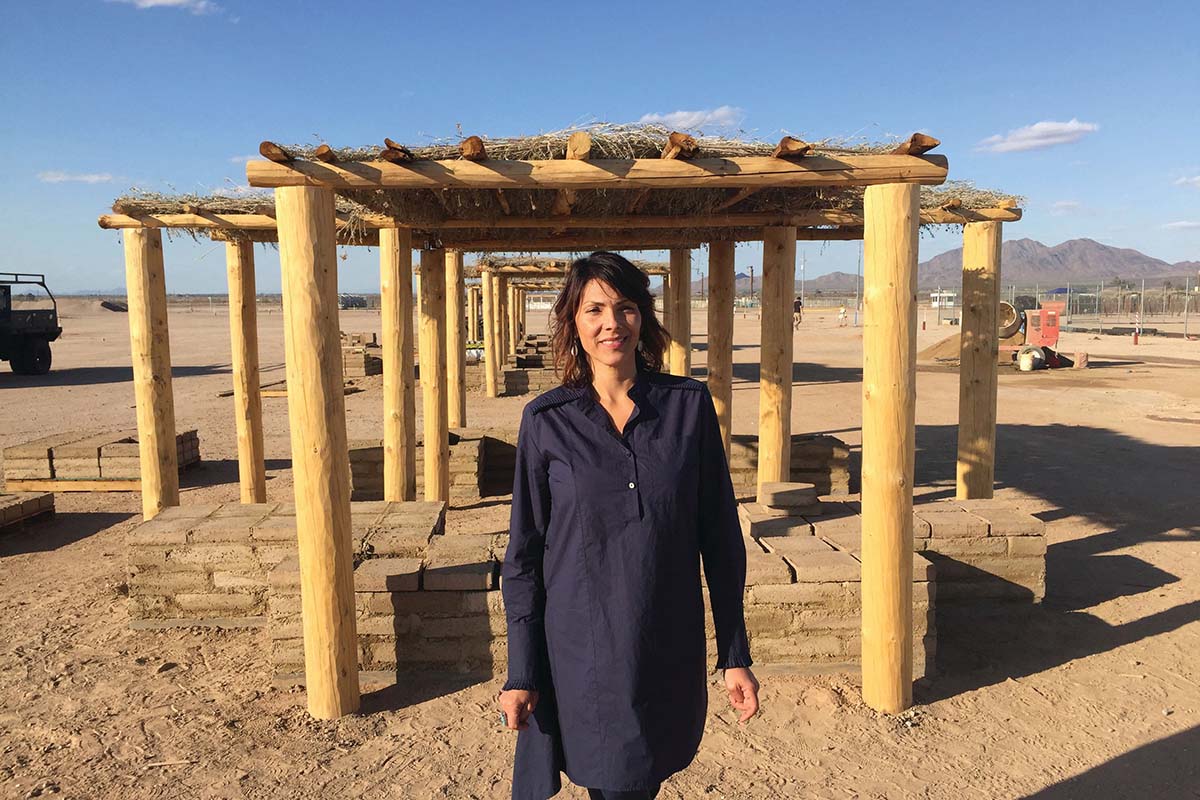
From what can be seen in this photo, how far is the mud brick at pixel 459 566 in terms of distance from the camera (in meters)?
4.53

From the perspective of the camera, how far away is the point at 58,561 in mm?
6898

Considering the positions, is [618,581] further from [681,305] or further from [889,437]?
[681,305]

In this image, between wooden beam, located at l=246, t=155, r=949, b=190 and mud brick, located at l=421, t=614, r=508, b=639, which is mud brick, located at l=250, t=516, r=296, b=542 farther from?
wooden beam, located at l=246, t=155, r=949, b=190

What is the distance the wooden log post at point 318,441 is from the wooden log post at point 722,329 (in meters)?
4.94

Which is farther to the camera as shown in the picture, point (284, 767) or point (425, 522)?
point (425, 522)

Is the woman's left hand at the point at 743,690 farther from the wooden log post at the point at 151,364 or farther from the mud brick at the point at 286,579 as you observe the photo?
the wooden log post at the point at 151,364

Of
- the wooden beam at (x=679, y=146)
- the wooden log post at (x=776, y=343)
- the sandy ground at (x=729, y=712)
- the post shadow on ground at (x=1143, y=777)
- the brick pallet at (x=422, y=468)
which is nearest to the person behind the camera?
the post shadow on ground at (x=1143, y=777)

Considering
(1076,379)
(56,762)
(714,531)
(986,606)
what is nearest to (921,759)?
(986,606)

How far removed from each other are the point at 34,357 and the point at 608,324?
24.7m

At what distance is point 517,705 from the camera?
6.72 feet

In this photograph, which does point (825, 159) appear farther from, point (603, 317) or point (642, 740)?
point (642, 740)

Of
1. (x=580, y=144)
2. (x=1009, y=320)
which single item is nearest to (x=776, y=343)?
(x=580, y=144)

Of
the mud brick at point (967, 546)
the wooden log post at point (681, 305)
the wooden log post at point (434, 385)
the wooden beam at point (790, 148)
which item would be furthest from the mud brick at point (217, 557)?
the wooden log post at point (681, 305)

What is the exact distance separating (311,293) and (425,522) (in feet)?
6.60
